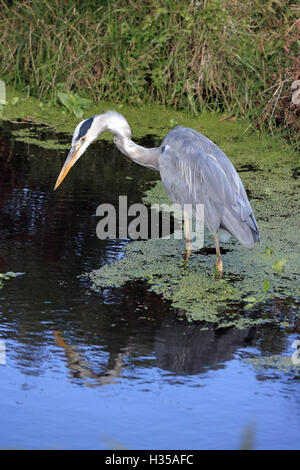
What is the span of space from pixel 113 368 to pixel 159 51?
4995 millimetres

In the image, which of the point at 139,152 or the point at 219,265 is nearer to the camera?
the point at 219,265

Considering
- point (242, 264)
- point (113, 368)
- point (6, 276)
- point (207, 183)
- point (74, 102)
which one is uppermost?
point (74, 102)

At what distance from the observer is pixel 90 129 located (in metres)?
5.41

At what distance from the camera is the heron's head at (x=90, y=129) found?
17.6 ft

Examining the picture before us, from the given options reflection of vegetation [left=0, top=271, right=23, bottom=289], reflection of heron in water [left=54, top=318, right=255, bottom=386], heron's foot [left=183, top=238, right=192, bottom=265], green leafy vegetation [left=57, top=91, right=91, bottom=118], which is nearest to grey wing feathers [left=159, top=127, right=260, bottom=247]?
heron's foot [left=183, top=238, right=192, bottom=265]

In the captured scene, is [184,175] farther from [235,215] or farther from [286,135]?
[286,135]

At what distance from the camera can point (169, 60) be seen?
8305 mm

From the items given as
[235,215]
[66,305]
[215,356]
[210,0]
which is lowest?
[215,356]

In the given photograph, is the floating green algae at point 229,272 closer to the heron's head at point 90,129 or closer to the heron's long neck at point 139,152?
the heron's long neck at point 139,152

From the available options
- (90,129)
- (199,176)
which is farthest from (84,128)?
(199,176)

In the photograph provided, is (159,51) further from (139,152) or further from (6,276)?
(6,276)

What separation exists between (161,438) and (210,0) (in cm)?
556

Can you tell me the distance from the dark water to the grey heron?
57cm
